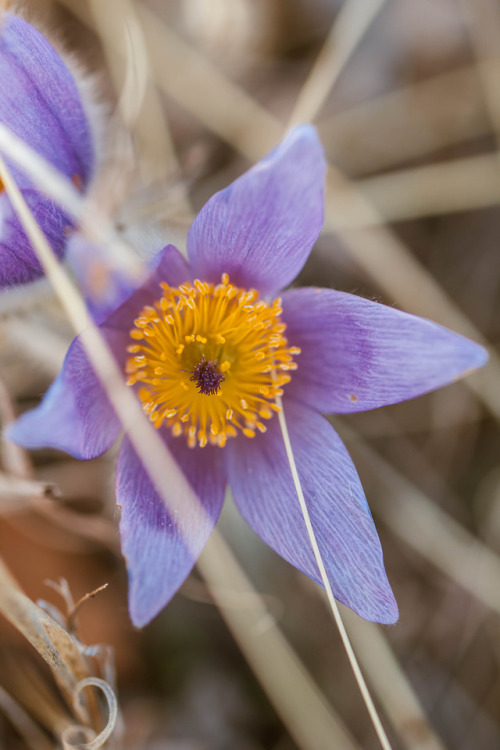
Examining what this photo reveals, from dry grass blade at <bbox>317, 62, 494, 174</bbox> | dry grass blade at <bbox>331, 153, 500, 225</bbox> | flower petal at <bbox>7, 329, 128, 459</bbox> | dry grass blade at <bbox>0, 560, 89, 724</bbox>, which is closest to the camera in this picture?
flower petal at <bbox>7, 329, 128, 459</bbox>

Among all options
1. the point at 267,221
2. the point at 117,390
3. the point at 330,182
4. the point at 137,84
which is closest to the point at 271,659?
the point at 117,390

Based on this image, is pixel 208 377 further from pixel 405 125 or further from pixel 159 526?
pixel 405 125

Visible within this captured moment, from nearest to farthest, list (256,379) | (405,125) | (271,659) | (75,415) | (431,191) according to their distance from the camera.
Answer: (75,415), (256,379), (271,659), (431,191), (405,125)

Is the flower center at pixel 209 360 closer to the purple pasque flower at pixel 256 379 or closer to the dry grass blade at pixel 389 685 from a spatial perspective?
the purple pasque flower at pixel 256 379

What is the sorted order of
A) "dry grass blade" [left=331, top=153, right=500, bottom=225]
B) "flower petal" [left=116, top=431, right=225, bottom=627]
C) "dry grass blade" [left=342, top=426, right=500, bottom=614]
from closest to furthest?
"flower petal" [left=116, top=431, right=225, bottom=627] → "dry grass blade" [left=342, top=426, right=500, bottom=614] → "dry grass blade" [left=331, top=153, right=500, bottom=225]

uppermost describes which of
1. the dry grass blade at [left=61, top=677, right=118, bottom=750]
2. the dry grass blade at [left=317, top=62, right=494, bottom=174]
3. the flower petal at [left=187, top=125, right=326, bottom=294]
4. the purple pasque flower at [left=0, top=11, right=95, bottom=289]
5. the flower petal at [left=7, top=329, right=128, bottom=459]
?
the purple pasque flower at [left=0, top=11, right=95, bottom=289]

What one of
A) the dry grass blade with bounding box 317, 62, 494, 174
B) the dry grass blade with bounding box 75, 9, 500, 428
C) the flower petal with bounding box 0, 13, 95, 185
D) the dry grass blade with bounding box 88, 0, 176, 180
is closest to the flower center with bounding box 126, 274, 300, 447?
the flower petal with bounding box 0, 13, 95, 185

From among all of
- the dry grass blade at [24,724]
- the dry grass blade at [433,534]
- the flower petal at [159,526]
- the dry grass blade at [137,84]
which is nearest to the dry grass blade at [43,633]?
the flower petal at [159,526]

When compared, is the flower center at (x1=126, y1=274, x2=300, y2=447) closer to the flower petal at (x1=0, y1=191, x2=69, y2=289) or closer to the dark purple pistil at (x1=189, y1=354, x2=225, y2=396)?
the dark purple pistil at (x1=189, y1=354, x2=225, y2=396)
